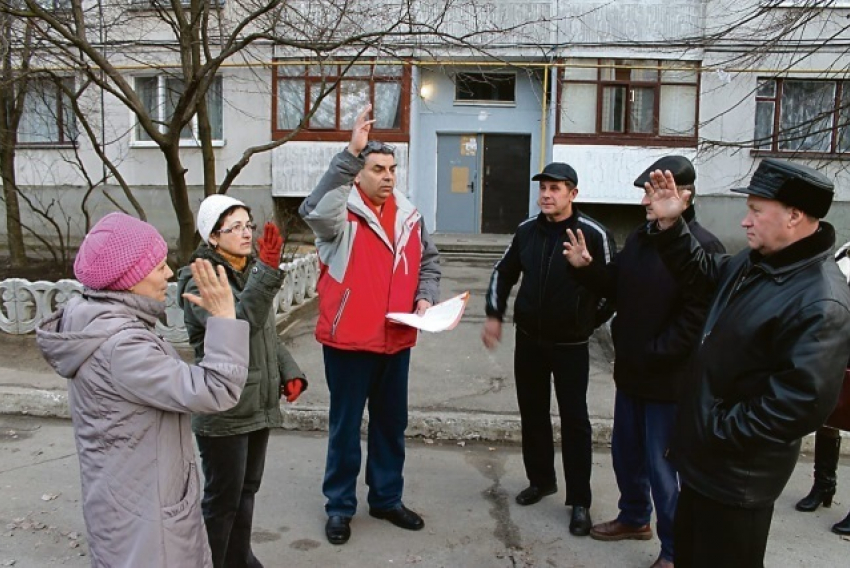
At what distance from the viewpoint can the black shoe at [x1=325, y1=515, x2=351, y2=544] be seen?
13.0 ft

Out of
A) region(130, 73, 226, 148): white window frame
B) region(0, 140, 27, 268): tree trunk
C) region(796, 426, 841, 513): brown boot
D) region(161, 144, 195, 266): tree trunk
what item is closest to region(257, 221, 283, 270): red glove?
region(796, 426, 841, 513): brown boot

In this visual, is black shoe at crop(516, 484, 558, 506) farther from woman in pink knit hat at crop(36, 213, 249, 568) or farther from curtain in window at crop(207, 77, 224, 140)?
curtain in window at crop(207, 77, 224, 140)

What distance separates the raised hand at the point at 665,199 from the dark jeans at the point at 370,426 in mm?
1691

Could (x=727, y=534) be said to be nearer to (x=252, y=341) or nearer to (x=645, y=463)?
(x=645, y=463)

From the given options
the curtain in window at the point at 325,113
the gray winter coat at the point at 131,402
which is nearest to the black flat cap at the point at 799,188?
the gray winter coat at the point at 131,402

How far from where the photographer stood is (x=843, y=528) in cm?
412

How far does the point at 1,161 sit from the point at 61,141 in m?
5.95

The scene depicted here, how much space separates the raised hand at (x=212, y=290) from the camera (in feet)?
7.66

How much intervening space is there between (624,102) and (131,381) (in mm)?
15676

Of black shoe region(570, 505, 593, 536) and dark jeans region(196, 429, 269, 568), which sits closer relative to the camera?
dark jeans region(196, 429, 269, 568)

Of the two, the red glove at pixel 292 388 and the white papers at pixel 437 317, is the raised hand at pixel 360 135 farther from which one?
the red glove at pixel 292 388

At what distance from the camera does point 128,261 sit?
229cm

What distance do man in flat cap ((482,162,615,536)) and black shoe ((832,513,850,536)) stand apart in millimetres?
1377

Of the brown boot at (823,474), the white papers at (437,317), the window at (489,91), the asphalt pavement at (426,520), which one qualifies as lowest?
the asphalt pavement at (426,520)
